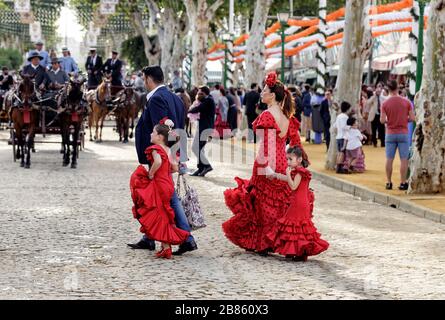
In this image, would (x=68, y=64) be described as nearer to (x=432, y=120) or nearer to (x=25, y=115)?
(x=25, y=115)

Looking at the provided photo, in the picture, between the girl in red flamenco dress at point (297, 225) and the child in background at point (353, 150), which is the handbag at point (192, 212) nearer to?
the girl in red flamenco dress at point (297, 225)

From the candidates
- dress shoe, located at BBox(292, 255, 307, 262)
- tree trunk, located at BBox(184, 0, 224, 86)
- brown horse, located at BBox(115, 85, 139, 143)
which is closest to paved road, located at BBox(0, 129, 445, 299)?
dress shoe, located at BBox(292, 255, 307, 262)

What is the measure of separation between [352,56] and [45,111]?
6464mm

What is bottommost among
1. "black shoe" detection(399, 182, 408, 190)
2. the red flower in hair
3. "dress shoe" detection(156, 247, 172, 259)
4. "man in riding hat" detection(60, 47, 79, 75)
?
"black shoe" detection(399, 182, 408, 190)

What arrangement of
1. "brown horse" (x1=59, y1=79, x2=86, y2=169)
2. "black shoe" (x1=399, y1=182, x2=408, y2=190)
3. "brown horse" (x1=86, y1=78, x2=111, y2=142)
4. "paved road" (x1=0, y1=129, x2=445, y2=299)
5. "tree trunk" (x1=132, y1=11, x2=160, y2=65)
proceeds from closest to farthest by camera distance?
"paved road" (x1=0, y1=129, x2=445, y2=299) → "black shoe" (x1=399, y1=182, x2=408, y2=190) → "brown horse" (x1=59, y1=79, x2=86, y2=169) → "brown horse" (x1=86, y1=78, x2=111, y2=142) → "tree trunk" (x1=132, y1=11, x2=160, y2=65)

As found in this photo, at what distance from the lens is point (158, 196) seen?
10789mm

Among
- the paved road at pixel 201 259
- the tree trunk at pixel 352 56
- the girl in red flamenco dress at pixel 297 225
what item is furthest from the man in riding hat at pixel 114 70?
the girl in red flamenco dress at pixel 297 225

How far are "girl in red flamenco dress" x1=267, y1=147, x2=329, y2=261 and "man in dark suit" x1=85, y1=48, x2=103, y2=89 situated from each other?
22.7 meters

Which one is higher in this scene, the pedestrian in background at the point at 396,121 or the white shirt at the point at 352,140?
the pedestrian in background at the point at 396,121

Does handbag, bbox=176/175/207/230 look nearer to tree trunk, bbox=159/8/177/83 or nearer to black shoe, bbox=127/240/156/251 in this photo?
black shoe, bbox=127/240/156/251

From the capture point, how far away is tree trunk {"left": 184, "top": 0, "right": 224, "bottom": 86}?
45344 millimetres

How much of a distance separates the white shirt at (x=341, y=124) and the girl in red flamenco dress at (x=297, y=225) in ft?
36.4

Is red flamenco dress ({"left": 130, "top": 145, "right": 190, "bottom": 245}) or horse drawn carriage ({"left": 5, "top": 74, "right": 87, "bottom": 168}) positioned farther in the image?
horse drawn carriage ({"left": 5, "top": 74, "right": 87, "bottom": 168})

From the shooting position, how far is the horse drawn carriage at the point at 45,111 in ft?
72.5
